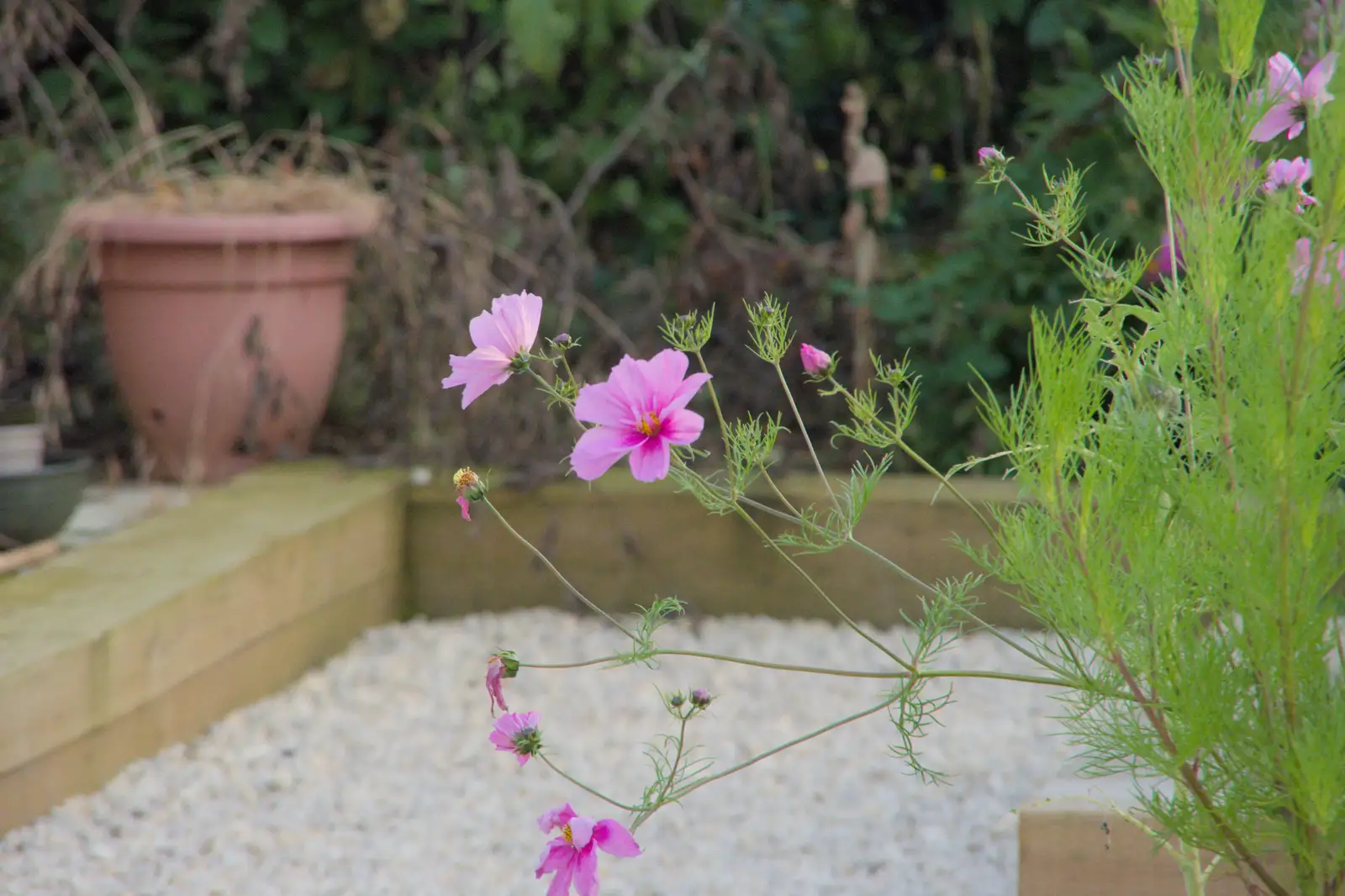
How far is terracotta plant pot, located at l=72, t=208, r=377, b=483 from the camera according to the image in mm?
3002

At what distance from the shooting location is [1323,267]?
89 centimetres

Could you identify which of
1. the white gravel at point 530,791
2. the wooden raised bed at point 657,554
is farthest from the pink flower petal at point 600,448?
the wooden raised bed at point 657,554

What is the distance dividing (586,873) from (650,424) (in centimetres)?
31

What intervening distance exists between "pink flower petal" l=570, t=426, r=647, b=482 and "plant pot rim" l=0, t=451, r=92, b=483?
165 cm

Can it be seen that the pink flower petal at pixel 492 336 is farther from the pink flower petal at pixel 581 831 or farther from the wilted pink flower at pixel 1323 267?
the wilted pink flower at pixel 1323 267

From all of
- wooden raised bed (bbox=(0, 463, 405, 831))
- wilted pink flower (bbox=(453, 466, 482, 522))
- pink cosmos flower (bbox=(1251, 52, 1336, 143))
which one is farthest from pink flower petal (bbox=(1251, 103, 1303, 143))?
wooden raised bed (bbox=(0, 463, 405, 831))

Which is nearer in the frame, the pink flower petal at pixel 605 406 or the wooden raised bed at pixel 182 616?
the pink flower petal at pixel 605 406

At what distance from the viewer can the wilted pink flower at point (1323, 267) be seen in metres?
0.86

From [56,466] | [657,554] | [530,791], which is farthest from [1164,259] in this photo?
[56,466]

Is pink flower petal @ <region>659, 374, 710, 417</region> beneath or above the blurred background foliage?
beneath

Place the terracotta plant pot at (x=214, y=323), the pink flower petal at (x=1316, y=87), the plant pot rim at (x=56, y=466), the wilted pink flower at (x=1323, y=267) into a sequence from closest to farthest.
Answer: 1. the wilted pink flower at (x=1323, y=267)
2. the pink flower petal at (x=1316, y=87)
3. the plant pot rim at (x=56, y=466)
4. the terracotta plant pot at (x=214, y=323)

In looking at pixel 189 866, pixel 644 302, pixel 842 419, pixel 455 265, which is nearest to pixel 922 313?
pixel 842 419

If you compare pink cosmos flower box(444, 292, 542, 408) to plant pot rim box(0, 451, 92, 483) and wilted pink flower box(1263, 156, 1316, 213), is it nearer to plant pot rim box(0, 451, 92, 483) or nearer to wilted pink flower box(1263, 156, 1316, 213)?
wilted pink flower box(1263, 156, 1316, 213)

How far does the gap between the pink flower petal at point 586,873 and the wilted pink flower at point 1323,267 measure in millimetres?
579
